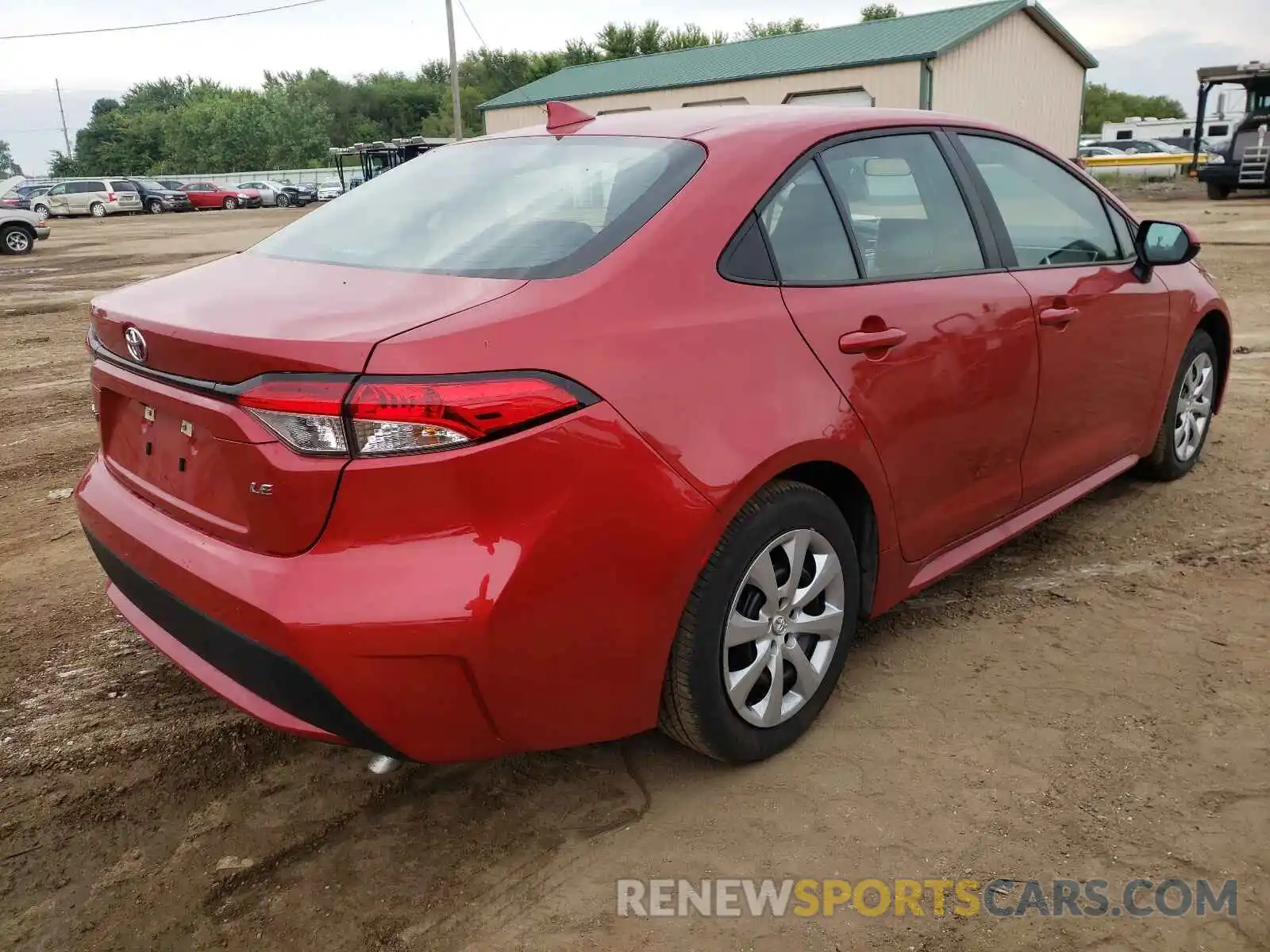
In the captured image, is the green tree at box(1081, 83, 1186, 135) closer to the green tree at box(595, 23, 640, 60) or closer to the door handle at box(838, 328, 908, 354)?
the green tree at box(595, 23, 640, 60)

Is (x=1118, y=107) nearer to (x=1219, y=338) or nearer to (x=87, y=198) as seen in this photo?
(x=87, y=198)

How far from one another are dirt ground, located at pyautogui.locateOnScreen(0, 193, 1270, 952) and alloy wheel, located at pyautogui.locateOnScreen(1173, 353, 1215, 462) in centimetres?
96

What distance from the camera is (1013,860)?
2264 millimetres

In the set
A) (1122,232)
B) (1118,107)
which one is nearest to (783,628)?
(1122,232)

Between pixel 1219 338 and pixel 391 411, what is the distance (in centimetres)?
420

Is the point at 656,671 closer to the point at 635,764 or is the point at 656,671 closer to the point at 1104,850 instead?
the point at 635,764

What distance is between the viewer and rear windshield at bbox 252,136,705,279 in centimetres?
233

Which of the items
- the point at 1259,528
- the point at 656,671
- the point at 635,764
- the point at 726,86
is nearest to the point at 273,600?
the point at 656,671

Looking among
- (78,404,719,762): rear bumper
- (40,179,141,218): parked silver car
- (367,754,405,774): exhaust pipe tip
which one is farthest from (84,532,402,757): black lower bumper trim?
(40,179,141,218): parked silver car

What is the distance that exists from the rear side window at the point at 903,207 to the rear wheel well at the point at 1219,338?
6.35ft

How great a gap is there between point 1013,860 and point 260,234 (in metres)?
26.0

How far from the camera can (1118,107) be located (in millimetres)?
70688

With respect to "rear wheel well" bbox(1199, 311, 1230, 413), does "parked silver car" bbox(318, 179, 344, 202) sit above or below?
above

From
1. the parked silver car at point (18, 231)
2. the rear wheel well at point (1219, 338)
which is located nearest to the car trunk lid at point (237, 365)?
the rear wheel well at point (1219, 338)
